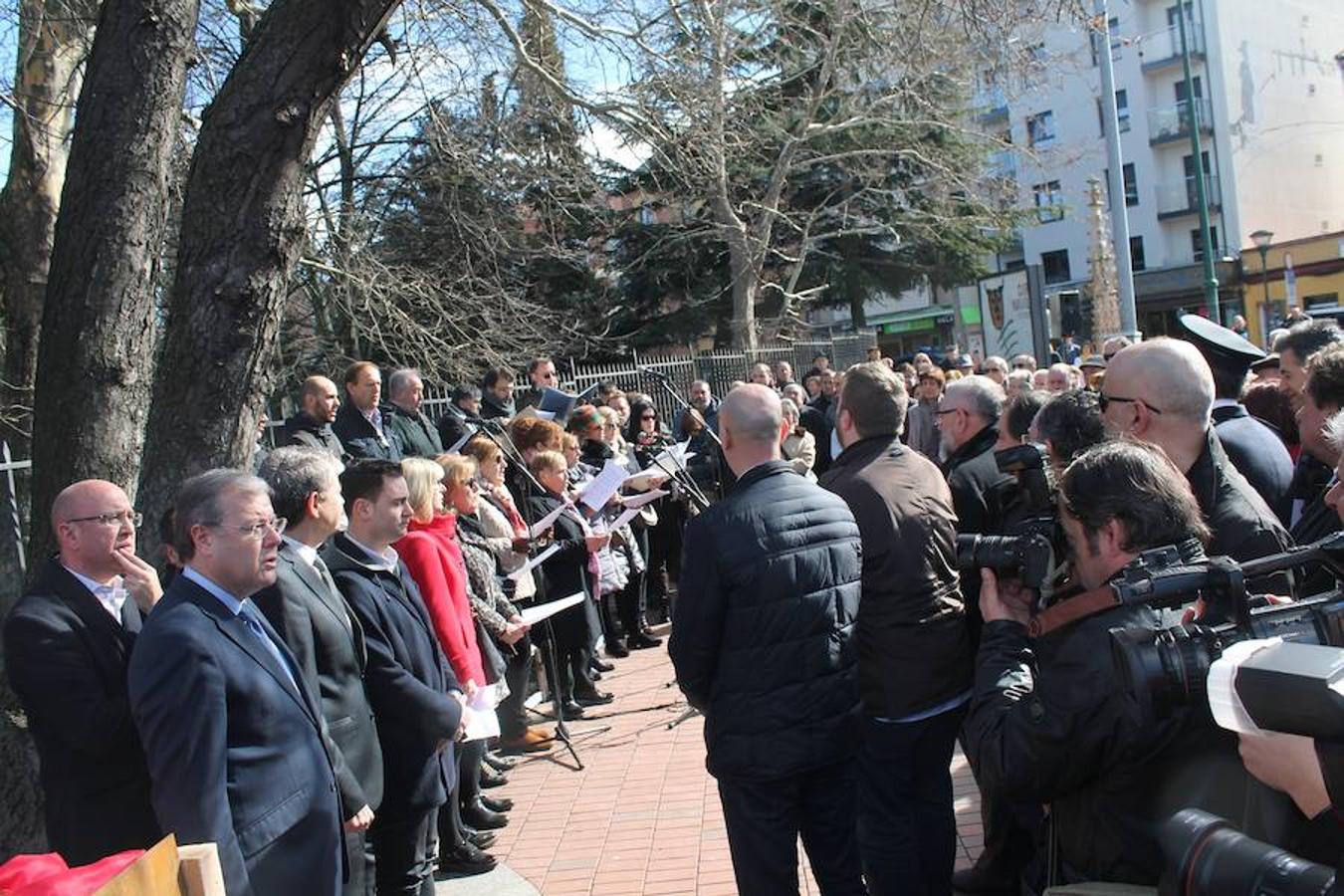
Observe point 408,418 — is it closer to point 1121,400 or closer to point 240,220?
point 240,220

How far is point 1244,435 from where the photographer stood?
4.50 m

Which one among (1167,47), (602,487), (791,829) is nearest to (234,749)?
(791,829)

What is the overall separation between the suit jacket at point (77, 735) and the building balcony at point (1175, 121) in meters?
48.6

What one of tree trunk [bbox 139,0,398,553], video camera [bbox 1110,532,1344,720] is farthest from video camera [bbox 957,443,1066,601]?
tree trunk [bbox 139,0,398,553]

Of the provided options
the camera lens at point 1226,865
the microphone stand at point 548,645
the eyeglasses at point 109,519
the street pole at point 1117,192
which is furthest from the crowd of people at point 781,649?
the street pole at point 1117,192

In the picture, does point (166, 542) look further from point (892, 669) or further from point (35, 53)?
point (35, 53)

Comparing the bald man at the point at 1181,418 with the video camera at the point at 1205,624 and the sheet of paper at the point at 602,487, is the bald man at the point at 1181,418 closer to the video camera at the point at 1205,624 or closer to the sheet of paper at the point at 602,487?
the video camera at the point at 1205,624

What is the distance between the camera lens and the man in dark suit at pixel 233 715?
288 centimetres

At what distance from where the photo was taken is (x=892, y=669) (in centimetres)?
400

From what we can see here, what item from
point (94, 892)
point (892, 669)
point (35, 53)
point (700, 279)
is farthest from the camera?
point (700, 279)

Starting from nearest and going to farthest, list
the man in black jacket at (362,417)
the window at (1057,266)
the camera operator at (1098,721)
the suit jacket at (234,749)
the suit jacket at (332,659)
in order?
1. the camera operator at (1098,721)
2. the suit jacket at (234,749)
3. the suit jacket at (332,659)
4. the man in black jacket at (362,417)
5. the window at (1057,266)

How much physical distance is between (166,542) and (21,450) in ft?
28.1

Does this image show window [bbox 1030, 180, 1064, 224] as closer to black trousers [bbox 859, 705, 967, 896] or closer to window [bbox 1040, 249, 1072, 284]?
window [bbox 1040, 249, 1072, 284]

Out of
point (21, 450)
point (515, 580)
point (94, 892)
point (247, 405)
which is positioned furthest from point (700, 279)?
point (94, 892)
